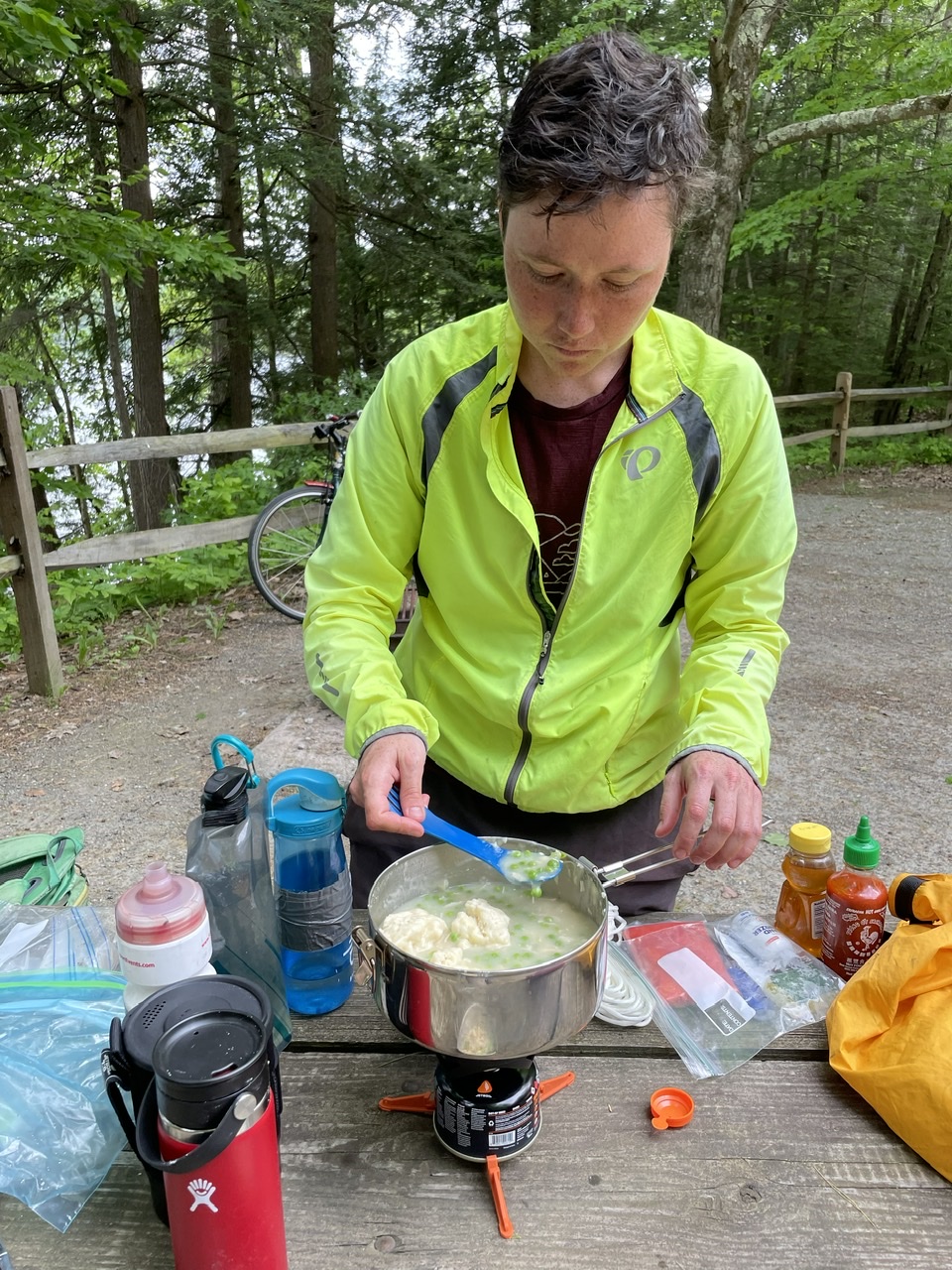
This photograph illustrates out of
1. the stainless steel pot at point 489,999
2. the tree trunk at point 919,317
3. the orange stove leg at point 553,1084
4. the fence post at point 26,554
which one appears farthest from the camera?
the tree trunk at point 919,317

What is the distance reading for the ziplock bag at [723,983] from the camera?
122 centimetres

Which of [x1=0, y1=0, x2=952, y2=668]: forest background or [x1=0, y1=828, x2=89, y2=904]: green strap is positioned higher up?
[x1=0, y1=0, x2=952, y2=668]: forest background

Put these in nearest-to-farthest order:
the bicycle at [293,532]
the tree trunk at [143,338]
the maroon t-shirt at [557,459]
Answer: the maroon t-shirt at [557,459], the bicycle at [293,532], the tree trunk at [143,338]

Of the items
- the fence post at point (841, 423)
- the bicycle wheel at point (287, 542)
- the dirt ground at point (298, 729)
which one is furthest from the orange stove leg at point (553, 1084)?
the fence post at point (841, 423)

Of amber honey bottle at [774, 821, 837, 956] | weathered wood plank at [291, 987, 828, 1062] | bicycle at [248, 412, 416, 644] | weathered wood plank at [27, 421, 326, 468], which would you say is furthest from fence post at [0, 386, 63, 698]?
amber honey bottle at [774, 821, 837, 956]

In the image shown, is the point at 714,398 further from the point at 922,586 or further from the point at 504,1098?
the point at 922,586

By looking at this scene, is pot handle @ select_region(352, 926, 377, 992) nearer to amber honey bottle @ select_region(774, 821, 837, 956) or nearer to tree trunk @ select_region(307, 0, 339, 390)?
amber honey bottle @ select_region(774, 821, 837, 956)

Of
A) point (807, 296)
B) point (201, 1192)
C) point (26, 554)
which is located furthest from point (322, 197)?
point (201, 1192)

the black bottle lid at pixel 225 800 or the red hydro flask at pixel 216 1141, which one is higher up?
the black bottle lid at pixel 225 800

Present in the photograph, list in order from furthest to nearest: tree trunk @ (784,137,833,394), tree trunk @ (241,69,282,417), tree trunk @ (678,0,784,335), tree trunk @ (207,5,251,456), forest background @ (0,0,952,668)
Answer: tree trunk @ (784,137,833,394)
tree trunk @ (241,69,282,417)
tree trunk @ (207,5,251,456)
tree trunk @ (678,0,784,335)
forest background @ (0,0,952,668)

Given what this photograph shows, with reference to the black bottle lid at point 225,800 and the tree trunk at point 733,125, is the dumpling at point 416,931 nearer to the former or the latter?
the black bottle lid at point 225,800

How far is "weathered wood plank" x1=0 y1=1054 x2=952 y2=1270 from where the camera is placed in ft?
3.07

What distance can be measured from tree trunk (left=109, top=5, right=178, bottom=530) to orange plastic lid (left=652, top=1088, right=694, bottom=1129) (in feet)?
28.4

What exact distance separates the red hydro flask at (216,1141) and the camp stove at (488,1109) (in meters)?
0.23
